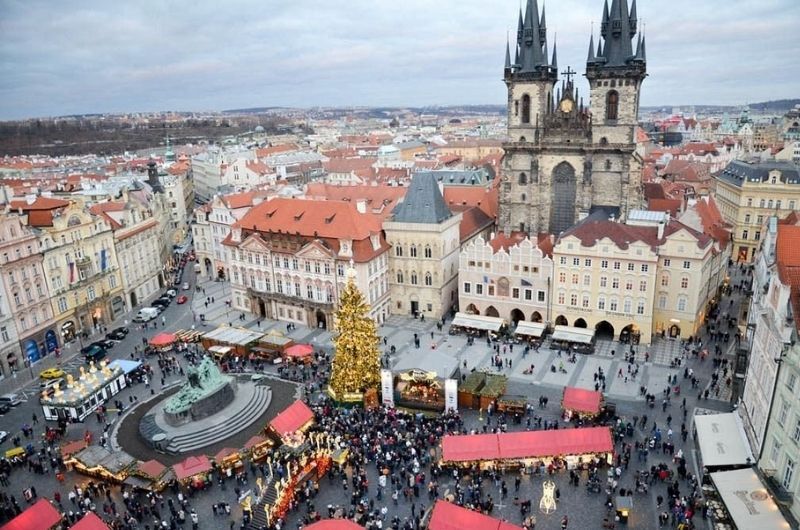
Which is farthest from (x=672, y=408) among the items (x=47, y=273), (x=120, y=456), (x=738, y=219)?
(x=47, y=273)

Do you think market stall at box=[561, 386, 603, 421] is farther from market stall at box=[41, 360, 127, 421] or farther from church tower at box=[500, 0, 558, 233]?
market stall at box=[41, 360, 127, 421]

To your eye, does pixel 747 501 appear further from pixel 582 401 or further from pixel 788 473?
pixel 582 401

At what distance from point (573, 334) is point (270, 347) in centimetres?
2959

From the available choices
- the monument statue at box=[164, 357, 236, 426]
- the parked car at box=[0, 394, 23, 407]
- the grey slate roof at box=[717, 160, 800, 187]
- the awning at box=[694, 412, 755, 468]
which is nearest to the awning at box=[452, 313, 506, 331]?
the awning at box=[694, 412, 755, 468]

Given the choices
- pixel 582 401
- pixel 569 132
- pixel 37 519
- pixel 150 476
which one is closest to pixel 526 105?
pixel 569 132

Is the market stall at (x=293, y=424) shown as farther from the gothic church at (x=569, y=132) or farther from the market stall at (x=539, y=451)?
the gothic church at (x=569, y=132)

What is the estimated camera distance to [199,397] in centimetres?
4453

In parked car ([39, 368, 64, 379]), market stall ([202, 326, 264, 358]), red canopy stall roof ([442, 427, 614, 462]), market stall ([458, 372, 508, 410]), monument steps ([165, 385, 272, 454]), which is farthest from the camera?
market stall ([202, 326, 264, 358])

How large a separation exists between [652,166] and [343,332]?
113038mm

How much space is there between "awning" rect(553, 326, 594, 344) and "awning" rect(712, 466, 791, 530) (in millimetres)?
23066

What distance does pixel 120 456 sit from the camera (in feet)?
A: 132

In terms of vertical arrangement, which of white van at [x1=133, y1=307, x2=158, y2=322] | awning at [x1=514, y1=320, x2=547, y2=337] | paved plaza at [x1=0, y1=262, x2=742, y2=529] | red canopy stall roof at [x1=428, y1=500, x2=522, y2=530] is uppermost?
red canopy stall roof at [x1=428, y1=500, x2=522, y2=530]

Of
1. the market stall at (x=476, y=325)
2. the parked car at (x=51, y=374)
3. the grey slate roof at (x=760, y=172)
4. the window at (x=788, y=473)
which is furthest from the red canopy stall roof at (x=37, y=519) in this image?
the grey slate roof at (x=760, y=172)

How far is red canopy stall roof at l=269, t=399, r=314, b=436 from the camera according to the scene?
41.9m
